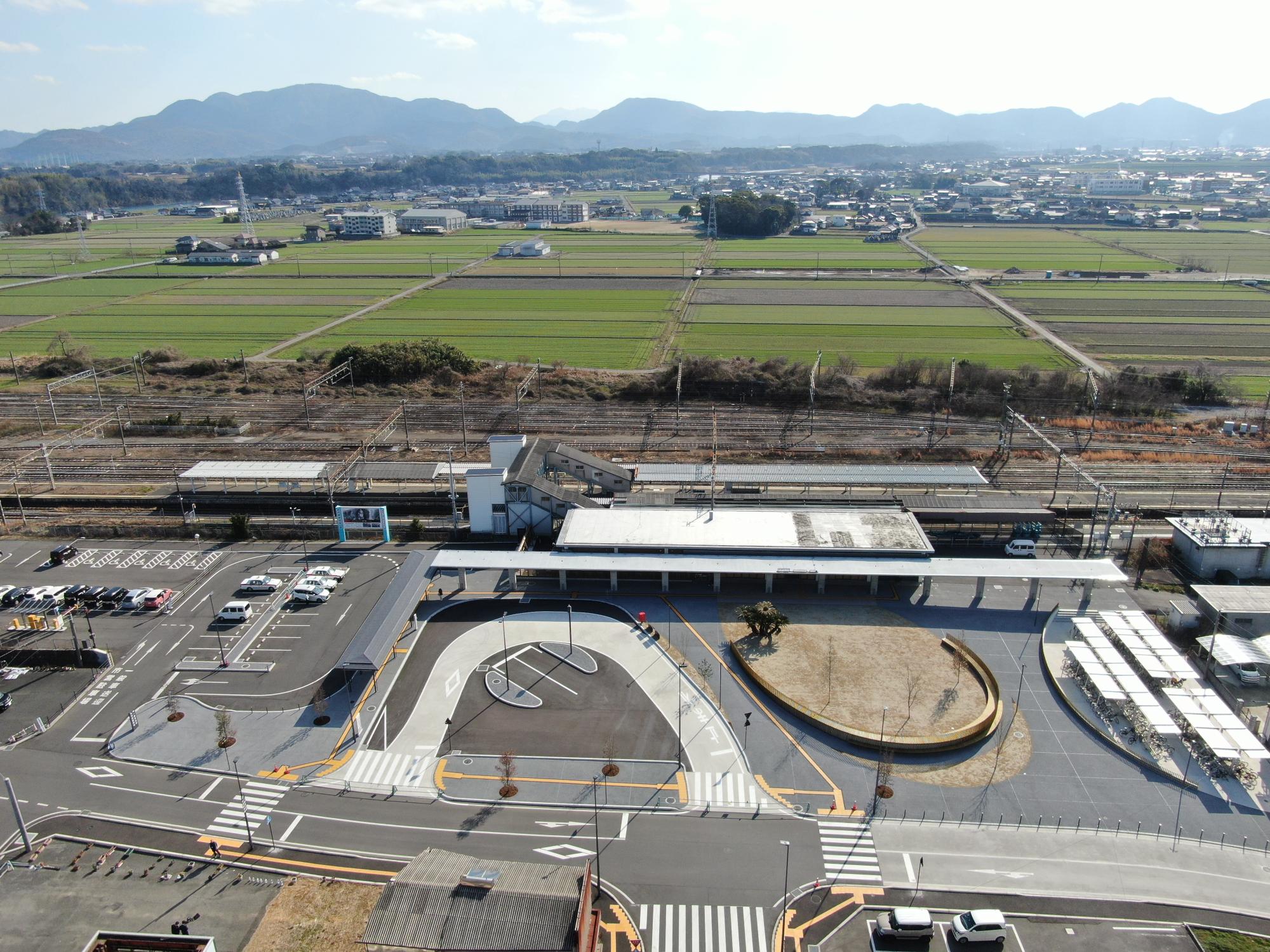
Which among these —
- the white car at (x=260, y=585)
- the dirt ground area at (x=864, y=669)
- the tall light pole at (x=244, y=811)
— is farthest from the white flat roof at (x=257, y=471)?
the dirt ground area at (x=864, y=669)

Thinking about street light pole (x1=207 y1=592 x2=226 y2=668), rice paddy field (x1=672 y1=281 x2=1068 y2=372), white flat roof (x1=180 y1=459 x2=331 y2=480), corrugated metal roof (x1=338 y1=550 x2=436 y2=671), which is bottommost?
street light pole (x1=207 y1=592 x2=226 y2=668)

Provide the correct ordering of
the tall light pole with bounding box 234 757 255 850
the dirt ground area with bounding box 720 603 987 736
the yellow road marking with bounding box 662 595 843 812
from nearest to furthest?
the tall light pole with bounding box 234 757 255 850 → the yellow road marking with bounding box 662 595 843 812 → the dirt ground area with bounding box 720 603 987 736

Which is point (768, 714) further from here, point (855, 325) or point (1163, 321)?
point (1163, 321)

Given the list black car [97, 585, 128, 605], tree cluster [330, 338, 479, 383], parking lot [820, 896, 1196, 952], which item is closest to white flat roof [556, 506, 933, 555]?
parking lot [820, 896, 1196, 952]

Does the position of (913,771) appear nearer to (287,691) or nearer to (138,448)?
(287,691)

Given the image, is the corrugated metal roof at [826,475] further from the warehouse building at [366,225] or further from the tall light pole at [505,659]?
the warehouse building at [366,225]

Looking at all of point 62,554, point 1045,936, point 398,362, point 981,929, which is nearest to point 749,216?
point 398,362

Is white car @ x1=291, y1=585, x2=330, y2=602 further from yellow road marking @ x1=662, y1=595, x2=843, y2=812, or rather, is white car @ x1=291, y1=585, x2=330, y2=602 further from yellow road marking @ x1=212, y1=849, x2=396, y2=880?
yellow road marking @ x1=662, y1=595, x2=843, y2=812
